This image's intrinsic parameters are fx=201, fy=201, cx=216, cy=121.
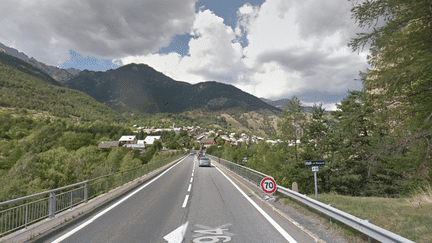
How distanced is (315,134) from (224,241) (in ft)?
79.7

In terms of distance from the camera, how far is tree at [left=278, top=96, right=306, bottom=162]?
27594mm

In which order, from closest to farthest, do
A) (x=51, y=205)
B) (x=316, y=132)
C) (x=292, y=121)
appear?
(x=51, y=205) < (x=316, y=132) < (x=292, y=121)

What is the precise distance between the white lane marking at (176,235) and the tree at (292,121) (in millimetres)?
23840

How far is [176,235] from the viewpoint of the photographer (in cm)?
482

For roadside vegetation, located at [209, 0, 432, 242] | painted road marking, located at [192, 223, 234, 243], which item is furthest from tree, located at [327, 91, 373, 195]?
painted road marking, located at [192, 223, 234, 243]

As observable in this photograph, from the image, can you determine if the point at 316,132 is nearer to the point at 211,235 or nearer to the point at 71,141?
the point at 211,235

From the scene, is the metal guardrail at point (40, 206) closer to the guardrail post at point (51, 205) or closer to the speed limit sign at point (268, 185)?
the guardrail post at point (51, 205)

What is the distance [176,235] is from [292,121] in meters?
27.1

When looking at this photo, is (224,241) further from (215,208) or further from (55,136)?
(55,136)

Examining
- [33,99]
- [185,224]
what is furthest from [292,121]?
[33,99]

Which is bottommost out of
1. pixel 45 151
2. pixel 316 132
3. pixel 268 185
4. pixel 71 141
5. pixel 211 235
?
pixel 45 151

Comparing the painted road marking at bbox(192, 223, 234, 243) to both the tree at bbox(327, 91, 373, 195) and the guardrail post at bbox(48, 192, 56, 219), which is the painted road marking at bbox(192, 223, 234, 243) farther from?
the tree at bbox(327, 91, 373, 195)

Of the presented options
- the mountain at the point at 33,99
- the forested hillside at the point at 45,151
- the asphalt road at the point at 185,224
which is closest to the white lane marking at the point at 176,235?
the asphalt road at the point at 185,224

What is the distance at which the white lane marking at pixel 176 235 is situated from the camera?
4.52 m
